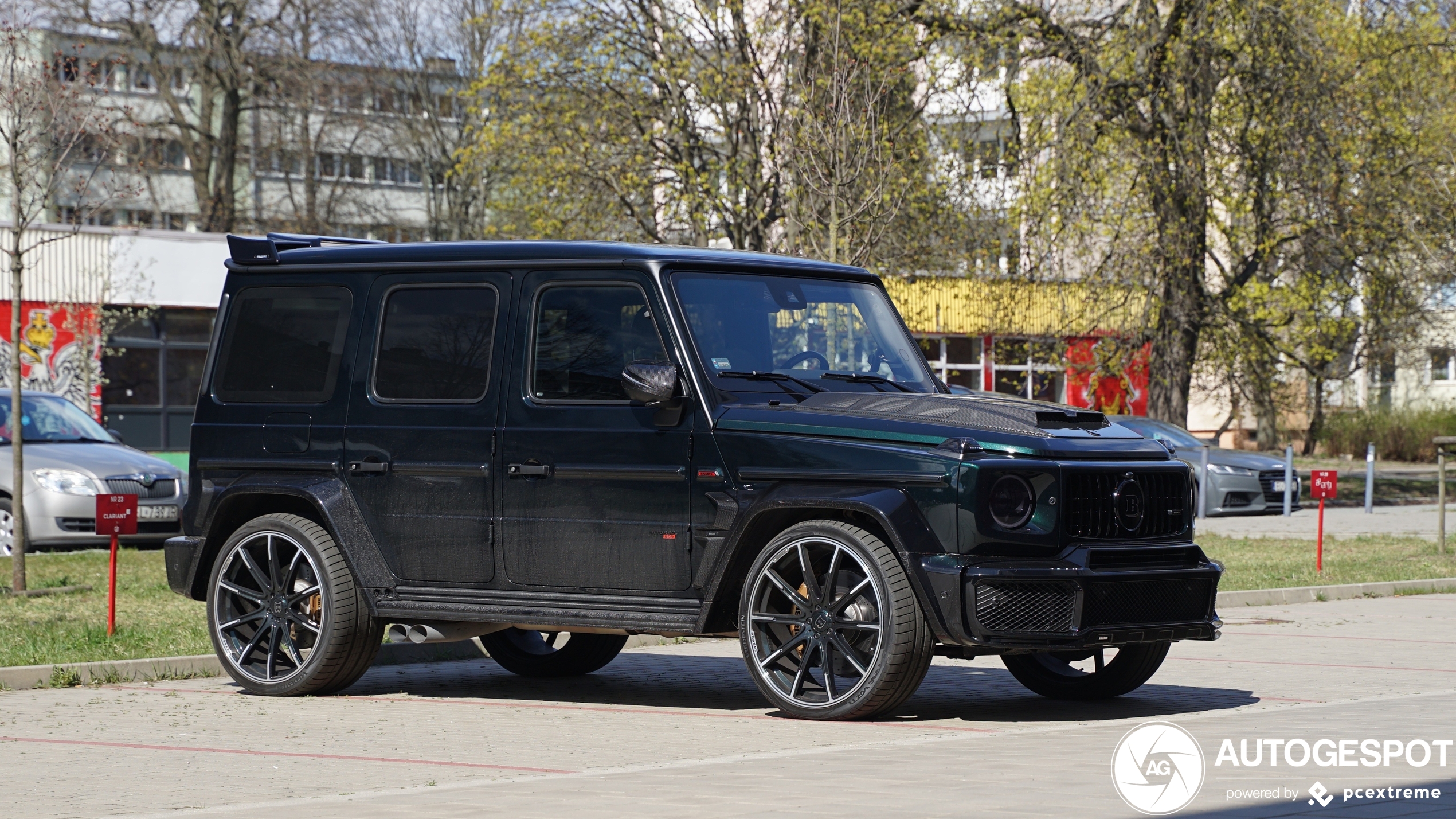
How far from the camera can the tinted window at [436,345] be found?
907 cm

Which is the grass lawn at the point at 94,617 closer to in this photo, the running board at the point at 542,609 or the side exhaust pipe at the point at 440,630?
the side exhaust pipe at the point at 440,630

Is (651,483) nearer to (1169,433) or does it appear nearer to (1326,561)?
(1326,561)

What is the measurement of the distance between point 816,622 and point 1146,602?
1.40m

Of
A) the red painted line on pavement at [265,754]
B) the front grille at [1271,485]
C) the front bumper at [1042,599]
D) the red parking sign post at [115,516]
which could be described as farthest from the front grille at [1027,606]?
the front grille at [1271,485]

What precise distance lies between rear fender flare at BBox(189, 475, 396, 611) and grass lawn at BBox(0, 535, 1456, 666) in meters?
1.02

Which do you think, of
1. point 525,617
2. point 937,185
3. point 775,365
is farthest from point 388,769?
point 937,185

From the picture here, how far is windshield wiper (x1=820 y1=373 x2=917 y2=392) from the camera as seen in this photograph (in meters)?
8.80

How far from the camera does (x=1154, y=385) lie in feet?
96.4

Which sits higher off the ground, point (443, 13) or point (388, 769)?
point (443, 13)

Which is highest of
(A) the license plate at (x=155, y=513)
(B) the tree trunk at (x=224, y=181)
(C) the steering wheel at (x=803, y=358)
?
(B) the tree trunk at (x=224, y=181)

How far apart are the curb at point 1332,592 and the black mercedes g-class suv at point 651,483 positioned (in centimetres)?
528

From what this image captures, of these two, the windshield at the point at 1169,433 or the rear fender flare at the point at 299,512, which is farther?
the windshield at the point at 1169,433

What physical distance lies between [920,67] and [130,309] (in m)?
22.3

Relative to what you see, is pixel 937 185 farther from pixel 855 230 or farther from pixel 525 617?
pixel 525 617
